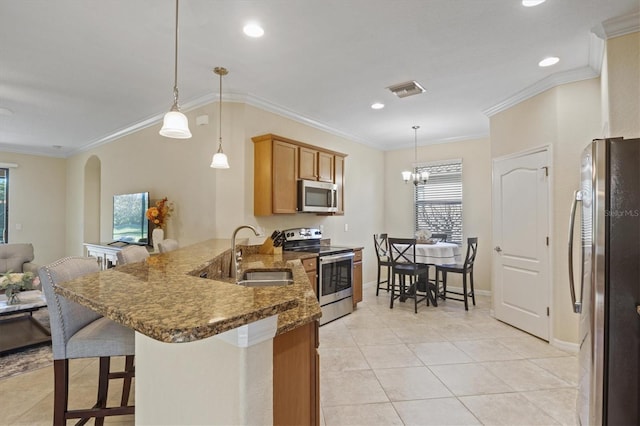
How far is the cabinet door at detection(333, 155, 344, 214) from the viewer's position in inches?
186

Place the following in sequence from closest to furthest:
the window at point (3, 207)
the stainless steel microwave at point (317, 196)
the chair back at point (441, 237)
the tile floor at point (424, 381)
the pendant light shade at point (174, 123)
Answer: the pendant light shade at point (174, 123) → the tile floor at point (424, 381) → the stainless steel microwave at point (317, 196) → the chair back at point (441, 237) → the window at point (3, 207)

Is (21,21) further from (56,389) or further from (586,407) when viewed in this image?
(586,407)

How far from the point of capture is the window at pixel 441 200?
5602mm

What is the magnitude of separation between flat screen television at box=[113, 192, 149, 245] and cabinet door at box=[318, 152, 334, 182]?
2.49 m

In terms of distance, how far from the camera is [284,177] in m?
3.85

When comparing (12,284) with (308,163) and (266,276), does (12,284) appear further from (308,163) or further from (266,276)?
(308,163)

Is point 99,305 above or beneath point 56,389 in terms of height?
above

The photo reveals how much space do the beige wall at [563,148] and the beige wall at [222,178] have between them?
288 centimetres

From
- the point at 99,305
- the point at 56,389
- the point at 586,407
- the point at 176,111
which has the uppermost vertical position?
the point at 176,111

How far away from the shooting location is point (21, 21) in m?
2.32

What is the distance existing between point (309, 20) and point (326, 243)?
3.11 metres

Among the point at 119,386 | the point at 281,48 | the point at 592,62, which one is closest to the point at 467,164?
the point at 592,62

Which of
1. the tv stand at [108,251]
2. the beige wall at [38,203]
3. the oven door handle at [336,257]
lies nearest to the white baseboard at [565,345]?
the oven door handle at [336,257]

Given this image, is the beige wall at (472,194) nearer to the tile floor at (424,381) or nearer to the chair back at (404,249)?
the chair back at (404,249)
